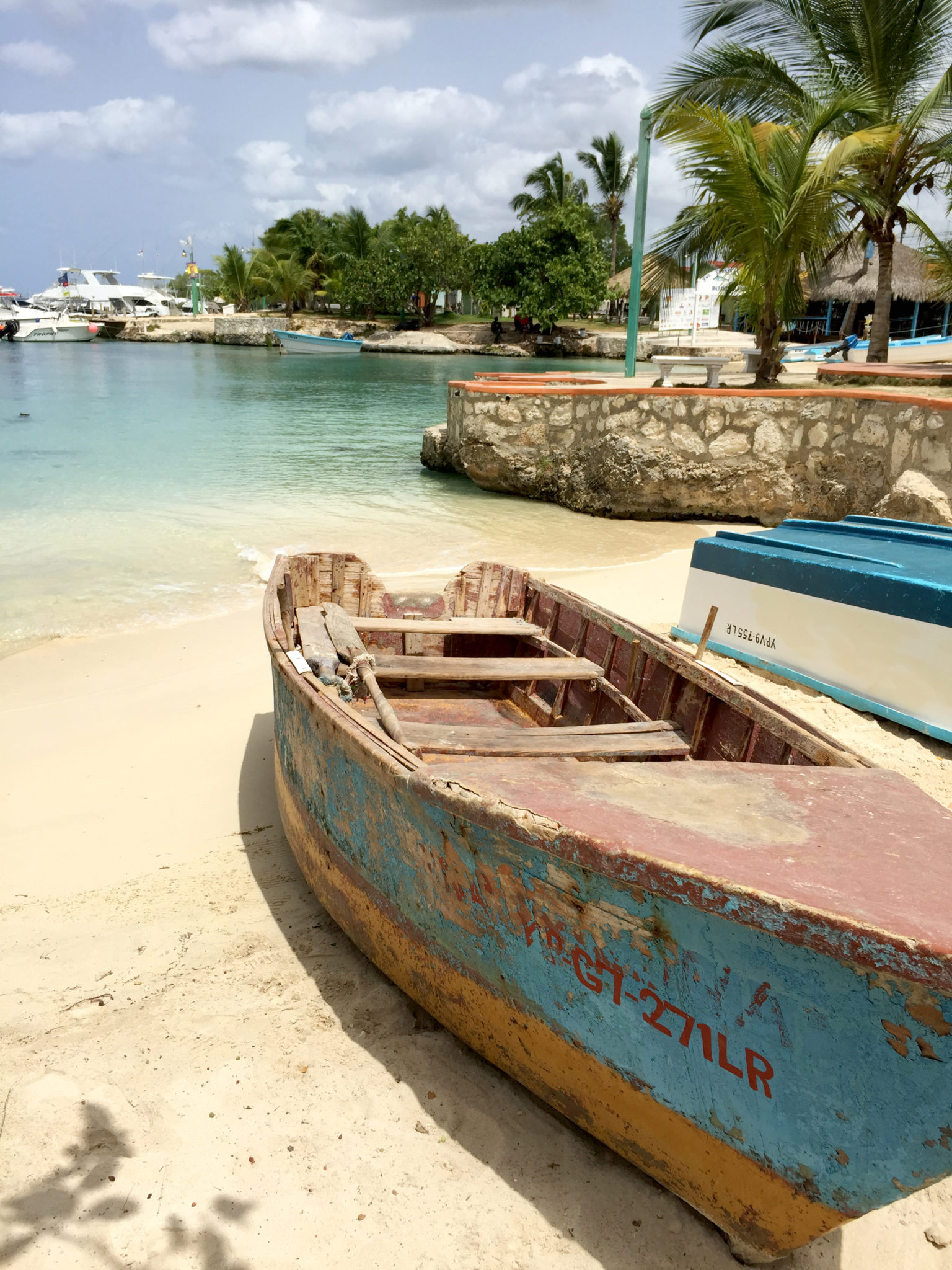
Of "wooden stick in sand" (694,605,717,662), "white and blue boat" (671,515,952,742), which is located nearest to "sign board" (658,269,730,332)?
"white and blue boat" (671,515,952,742)

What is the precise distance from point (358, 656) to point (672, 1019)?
9.87ft

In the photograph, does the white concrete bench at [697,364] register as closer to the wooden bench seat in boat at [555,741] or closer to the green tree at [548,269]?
the wooden bench seat in boat at [555,741]

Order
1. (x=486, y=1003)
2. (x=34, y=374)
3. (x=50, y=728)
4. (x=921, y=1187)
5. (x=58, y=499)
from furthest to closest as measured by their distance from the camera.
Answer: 1. (x=34, y=374)
2. (x=58, y=499)
3. (x=50, y=728)
4. (x=486, y=1003)
5. (x=921, y=1187)

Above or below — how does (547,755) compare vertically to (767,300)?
below

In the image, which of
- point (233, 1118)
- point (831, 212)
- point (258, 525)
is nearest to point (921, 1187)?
point (233, 1118)

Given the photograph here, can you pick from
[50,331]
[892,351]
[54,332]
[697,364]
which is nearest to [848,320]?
[892,351]

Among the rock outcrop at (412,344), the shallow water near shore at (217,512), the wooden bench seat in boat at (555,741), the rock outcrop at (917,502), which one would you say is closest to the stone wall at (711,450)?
the rock outcrop at (917,502)

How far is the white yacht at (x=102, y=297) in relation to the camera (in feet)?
262

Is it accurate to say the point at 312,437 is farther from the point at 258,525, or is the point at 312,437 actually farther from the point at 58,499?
the point at 258,525

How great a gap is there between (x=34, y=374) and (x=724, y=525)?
37011mm

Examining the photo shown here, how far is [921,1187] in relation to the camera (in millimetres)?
1936

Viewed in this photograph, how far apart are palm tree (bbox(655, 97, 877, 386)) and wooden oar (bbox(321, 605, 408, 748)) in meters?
9.01

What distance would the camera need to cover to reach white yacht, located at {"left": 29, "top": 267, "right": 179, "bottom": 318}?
7975 centimetres

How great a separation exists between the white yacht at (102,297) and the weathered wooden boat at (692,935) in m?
84.1
